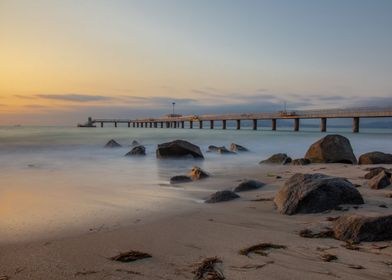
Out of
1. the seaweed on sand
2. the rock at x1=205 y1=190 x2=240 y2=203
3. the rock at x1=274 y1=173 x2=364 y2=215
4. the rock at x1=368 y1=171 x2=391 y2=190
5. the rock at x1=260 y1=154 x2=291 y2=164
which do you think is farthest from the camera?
the rock at x1=260 y1=154 x2=291 y2=164

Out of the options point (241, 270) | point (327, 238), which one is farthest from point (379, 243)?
point (241, 270)

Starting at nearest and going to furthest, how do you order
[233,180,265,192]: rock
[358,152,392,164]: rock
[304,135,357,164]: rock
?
[233,180,265,192]: rock → [358,152,392,164]: rock → [304,135,357,164]: rock

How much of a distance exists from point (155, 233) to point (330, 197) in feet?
7.07

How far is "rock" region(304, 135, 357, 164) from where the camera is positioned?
10.9 m

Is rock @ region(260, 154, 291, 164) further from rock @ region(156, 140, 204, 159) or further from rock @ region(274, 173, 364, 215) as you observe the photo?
rock @ region(274, 173, 364, 215)

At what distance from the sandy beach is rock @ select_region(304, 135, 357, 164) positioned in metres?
6.35

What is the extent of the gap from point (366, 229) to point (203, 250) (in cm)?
145

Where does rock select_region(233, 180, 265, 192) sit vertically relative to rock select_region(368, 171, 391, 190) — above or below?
below

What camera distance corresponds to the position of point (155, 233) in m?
3.85

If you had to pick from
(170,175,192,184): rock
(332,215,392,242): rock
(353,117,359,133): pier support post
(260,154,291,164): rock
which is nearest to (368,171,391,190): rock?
(332,215,392,242): rock

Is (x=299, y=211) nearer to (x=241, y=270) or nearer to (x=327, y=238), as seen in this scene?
(x=327, y=238)

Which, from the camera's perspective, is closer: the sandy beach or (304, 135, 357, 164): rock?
the sandy beach

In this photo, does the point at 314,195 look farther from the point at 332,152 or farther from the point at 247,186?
the point at 332,152

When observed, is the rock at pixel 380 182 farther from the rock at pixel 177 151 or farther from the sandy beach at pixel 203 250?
Answer: the rock at pixel 177 151
